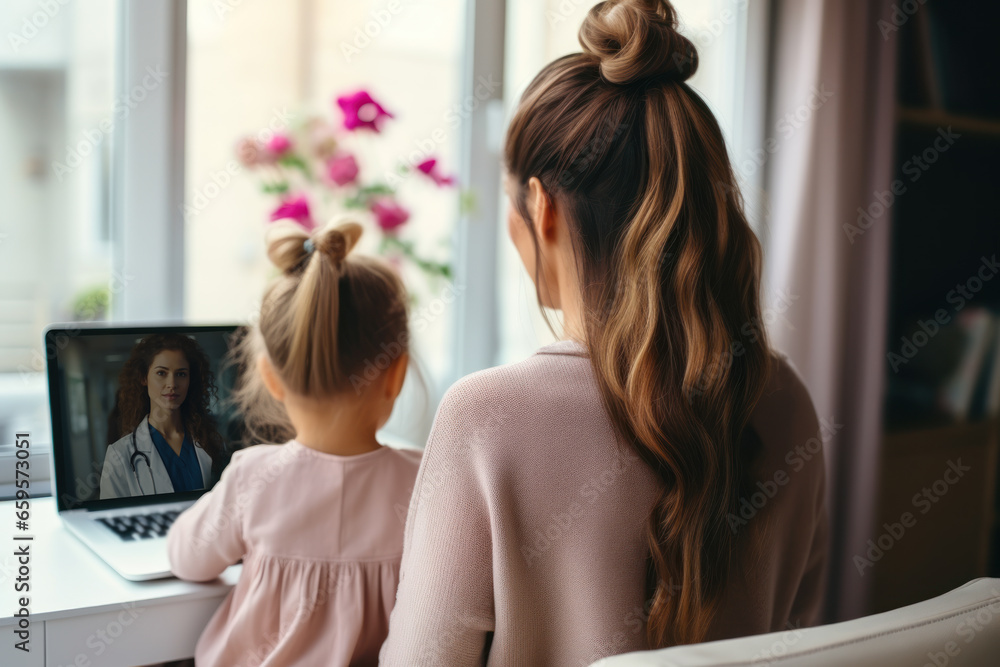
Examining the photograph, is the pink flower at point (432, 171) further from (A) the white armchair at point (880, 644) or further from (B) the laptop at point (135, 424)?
(A) the white armchair at point (880, 644)

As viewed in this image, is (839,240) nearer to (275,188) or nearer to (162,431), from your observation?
(275,188)

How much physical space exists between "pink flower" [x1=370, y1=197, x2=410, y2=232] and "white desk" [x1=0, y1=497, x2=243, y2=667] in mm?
778

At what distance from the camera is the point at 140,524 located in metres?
1.18

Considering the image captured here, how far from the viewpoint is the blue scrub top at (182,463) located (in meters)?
0.99

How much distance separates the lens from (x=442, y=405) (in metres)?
0.81

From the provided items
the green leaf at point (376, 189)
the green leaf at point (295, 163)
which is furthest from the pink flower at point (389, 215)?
the green leaf at point (295, 163)

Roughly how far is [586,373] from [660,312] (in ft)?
0.33

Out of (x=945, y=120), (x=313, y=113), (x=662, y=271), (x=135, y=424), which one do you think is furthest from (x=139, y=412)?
(x=945, y=120)

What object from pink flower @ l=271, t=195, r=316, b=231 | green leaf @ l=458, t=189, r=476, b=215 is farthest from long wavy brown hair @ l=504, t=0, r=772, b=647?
green leaf @ l=458, t=189, r=476, b=215

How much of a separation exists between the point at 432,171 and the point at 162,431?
82 centimetres

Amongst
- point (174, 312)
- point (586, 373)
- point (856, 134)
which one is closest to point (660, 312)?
point (586, 373)

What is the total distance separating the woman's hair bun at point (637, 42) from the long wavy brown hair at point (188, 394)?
65 centimetres

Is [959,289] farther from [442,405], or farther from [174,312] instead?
[174,312]

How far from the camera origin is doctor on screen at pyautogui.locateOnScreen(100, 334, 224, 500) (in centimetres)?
Result: 99
